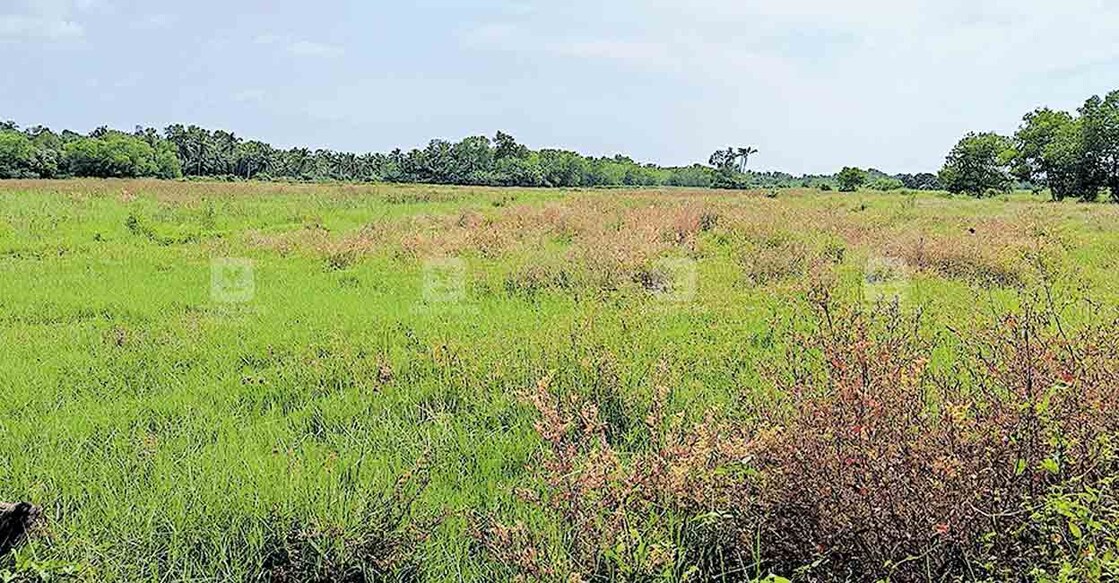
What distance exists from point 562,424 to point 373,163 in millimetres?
92241

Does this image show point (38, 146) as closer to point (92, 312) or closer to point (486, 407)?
point (92, 312)

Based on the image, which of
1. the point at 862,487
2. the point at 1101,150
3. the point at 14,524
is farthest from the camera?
the point at 1101,150

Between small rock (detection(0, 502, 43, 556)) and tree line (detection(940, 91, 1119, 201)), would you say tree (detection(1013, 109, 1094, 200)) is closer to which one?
tree line (detection(940, 91, 1119, 201))

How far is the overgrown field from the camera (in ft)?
7.33

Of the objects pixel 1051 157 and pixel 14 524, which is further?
pixel 1051 157

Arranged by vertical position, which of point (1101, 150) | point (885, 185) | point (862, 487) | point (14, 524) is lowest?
point (14, 524)

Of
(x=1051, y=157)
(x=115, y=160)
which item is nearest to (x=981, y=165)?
(x=1051, y=157)

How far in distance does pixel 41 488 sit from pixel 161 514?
0.65 metres

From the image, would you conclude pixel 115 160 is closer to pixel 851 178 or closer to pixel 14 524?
pixel 851 178

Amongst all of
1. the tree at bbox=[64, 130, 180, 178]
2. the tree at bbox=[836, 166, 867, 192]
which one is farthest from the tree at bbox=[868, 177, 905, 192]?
the tree at bbox=[64, 130, 180, 178]

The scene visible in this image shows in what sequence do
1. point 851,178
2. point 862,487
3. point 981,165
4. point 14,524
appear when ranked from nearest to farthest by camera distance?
point 862,487 < point 14,524 < point 981,165 < point 851,178

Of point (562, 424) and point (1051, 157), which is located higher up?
point (1051, 157)

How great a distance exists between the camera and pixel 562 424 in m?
2.51

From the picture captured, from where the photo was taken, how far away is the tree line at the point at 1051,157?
126 feet
